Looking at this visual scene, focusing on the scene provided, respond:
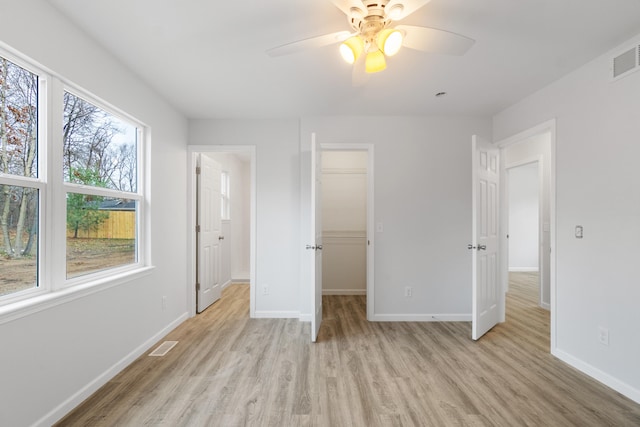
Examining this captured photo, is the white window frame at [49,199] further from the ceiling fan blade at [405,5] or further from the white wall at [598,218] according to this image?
the white wall at [598,218]

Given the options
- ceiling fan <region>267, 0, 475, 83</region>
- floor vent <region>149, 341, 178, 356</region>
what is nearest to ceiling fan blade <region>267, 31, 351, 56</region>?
ceiling fan <region>267, 0, 475, 83</region>

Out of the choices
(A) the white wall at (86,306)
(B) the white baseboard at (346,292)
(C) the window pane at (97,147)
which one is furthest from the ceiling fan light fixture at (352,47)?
(B) the white baseboard at (346,292)

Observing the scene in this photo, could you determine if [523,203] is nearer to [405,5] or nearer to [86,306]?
[405,5]

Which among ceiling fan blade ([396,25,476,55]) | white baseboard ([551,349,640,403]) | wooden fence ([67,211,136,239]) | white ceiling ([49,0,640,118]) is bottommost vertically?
white baseboard ([551,349,640,403])

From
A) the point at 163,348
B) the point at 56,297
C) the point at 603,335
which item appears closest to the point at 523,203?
the point at 603,335

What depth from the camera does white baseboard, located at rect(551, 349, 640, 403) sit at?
2.05 m

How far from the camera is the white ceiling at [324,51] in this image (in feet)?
5.82

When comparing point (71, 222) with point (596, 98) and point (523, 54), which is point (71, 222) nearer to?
point (523, 54)

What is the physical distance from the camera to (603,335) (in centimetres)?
226

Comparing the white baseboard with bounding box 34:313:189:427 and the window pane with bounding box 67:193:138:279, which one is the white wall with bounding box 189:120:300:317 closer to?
the white baseboard with bounding box 34:313:189:427

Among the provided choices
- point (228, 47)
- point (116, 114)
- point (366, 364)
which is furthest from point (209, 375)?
point (228, 47)

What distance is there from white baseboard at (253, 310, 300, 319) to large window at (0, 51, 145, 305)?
1.61 m

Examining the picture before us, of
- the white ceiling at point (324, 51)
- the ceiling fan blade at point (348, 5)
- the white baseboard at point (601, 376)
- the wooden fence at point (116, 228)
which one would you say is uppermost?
the white ceiling at point (324, 51)

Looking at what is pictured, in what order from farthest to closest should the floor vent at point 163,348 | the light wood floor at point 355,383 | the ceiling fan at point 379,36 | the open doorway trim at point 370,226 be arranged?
the open doorway trim at point 370,226
the floor vent at point 163,348
the light wood floor at point 355,383
the ceiling fan at point 379,36
